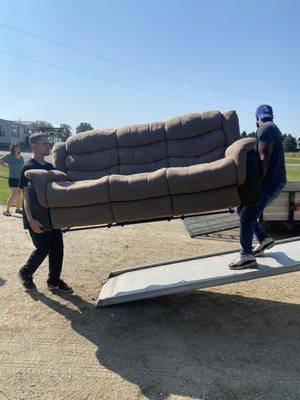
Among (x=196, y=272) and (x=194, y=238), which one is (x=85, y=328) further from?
(x=194, y=238)

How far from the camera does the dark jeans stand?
5352mm

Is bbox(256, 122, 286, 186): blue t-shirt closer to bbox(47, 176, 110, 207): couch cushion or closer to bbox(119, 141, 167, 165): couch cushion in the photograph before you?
bbox(119, 141, 167, 165): couch cushion

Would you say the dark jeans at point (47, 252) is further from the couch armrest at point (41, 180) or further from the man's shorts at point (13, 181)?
the man's shorts at point (13, 181)

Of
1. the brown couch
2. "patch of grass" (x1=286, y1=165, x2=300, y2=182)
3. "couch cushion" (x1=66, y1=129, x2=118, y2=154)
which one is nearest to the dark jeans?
the brown couch

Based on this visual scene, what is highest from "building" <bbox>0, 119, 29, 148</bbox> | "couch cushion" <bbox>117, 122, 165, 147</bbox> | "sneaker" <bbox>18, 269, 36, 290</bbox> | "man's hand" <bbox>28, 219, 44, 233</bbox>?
"building" <bbox>0, 119, 29, 148</bbox>

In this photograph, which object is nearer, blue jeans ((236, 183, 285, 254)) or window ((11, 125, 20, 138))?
blue jeans ((236, 183, 285, 254))

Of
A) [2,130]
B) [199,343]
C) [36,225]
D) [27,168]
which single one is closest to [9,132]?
[2,130]

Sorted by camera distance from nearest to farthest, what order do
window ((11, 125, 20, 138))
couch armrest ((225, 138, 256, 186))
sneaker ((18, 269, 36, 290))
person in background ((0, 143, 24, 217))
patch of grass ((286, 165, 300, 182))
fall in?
1. couch armrest ((225, 138, 256, 186))
2. sneaker ((18, 269, 36, 290))
3. person in background ((0, 143, 24, 217))
4. patch of grass ((286, 165, 300, 182))
5. window ((11, 125, 20, 138))

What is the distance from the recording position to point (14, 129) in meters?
68.9

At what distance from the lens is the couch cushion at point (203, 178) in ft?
14.1

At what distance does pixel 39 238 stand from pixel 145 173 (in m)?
1.66

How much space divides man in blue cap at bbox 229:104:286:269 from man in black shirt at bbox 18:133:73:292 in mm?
2349

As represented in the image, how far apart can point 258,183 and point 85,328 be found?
2.50m

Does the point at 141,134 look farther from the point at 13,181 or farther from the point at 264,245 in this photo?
the point at 13,181
